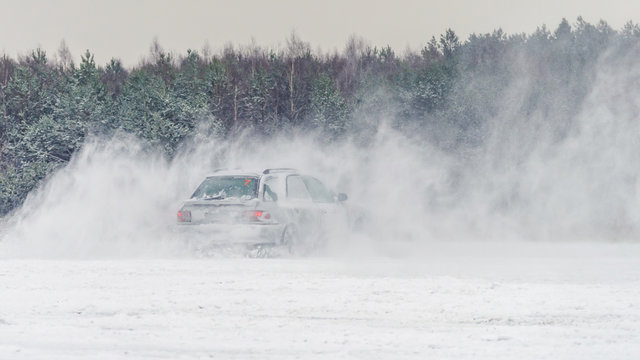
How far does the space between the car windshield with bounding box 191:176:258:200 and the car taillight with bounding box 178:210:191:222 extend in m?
0.34

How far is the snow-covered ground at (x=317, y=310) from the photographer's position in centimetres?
659

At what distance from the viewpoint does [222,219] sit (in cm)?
1329

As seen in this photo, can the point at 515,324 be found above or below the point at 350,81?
below

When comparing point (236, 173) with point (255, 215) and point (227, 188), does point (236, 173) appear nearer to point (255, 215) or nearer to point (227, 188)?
point (227, 188)

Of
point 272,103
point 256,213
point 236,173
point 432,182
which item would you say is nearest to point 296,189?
point 236,173

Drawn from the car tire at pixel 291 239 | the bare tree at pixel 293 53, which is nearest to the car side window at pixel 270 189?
the car tire at pixel 291 239

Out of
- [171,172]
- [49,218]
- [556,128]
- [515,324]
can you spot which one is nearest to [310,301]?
[515,324]

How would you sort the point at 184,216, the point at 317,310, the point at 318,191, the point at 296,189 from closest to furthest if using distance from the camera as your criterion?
the point at 317,310
the point at 184,216
the point at 296,189
the point at 318,191

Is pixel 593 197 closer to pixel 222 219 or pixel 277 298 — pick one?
pixel 222 219

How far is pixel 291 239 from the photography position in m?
13.6

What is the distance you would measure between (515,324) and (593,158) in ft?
89.3

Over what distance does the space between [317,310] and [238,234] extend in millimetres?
5155

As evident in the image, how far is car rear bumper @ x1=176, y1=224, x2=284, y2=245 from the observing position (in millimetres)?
13203

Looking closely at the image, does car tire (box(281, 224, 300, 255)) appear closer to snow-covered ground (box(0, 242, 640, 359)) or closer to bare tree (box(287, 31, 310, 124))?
snow-covered ground (box(0, 242, 640, 359))
